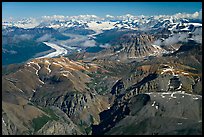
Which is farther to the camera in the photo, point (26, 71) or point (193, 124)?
point (26, 71)

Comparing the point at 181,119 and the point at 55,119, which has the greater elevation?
the point at 181,119

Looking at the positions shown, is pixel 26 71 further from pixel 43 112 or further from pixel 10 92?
pixel 43 112

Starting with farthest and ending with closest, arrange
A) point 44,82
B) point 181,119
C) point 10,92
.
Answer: point 44,82 → point 10,92 → point 181,119

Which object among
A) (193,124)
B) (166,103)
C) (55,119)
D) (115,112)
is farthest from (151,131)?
(55,119)

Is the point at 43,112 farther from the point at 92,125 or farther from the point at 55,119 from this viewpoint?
the point at 92,125

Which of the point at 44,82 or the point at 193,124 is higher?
the point at 193,124

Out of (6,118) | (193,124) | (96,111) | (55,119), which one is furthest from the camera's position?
(96,111)

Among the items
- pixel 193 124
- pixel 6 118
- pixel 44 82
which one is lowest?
pixel 44 82

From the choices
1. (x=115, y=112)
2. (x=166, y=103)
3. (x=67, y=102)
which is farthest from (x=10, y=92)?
(x=166, y=103)

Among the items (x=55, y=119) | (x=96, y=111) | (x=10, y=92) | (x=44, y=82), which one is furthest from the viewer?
(x=44, y=82)
